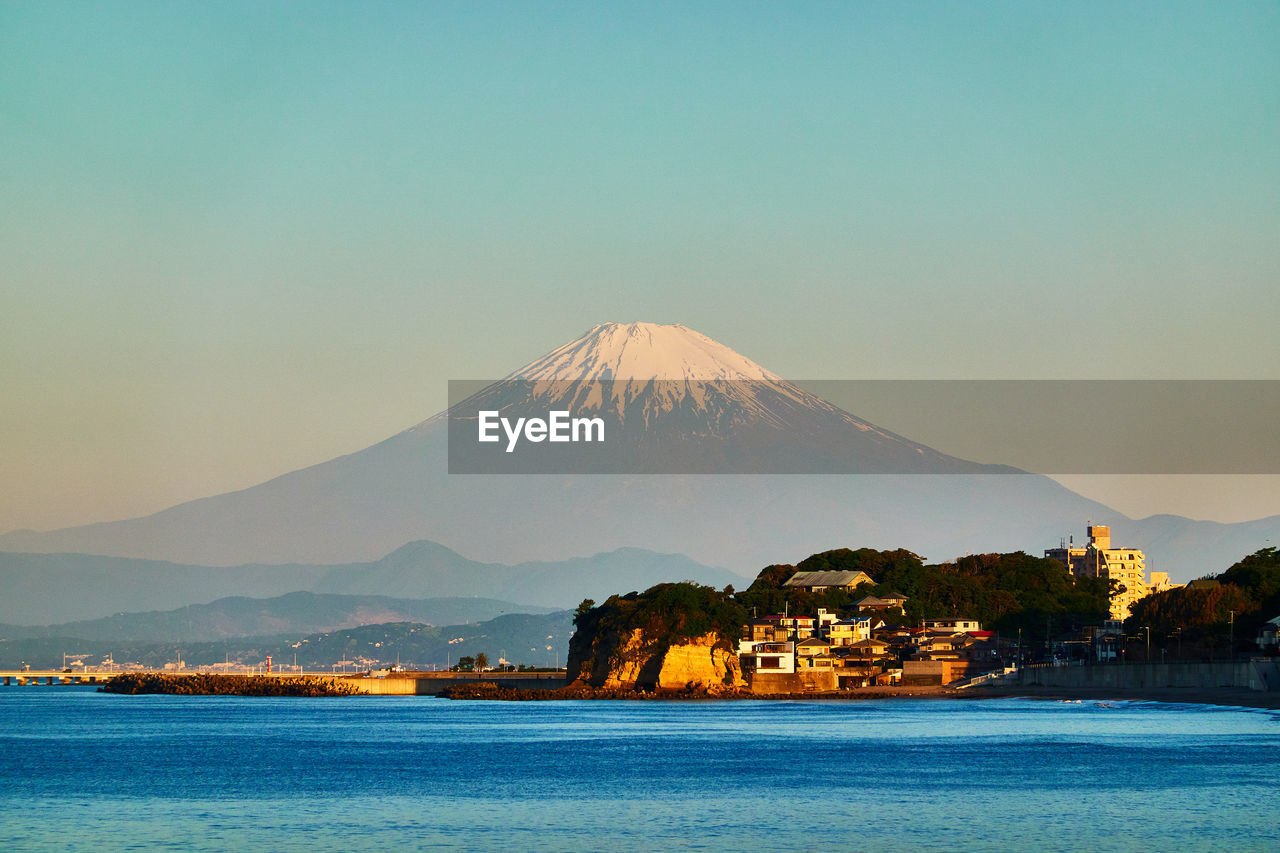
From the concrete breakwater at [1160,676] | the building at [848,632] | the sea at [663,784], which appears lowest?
the sea at [663,784]

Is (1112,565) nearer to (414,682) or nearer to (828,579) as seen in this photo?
(828,579)

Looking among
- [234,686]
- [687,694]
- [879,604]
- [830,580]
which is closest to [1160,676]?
[687,694]

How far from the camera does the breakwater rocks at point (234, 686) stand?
144 m

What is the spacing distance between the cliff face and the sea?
31.4 m

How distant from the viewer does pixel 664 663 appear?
382 feet

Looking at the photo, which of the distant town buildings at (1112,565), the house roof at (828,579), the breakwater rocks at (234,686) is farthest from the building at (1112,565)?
the breakwater rocks at (234,686)

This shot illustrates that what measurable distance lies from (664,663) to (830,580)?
28.7 meters

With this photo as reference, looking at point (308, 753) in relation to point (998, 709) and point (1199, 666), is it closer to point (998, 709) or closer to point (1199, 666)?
point (998, 709)

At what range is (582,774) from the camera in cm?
5094

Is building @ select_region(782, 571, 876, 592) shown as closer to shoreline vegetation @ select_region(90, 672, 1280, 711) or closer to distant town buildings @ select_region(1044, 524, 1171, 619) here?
shoreline vegetation @ select_region(90, 672, 1280, 711)

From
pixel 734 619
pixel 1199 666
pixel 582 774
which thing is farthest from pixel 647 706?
pixel 582 774

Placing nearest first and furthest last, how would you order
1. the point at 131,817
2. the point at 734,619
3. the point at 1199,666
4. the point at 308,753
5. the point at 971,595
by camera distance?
the point at 131,817
the point at 308,753
the point at 1199,666
the point at 734,619
the point at 971,595

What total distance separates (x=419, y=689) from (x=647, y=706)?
5027 cm

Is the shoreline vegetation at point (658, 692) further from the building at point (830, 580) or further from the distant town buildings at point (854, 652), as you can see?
the building at point (830, 580)
